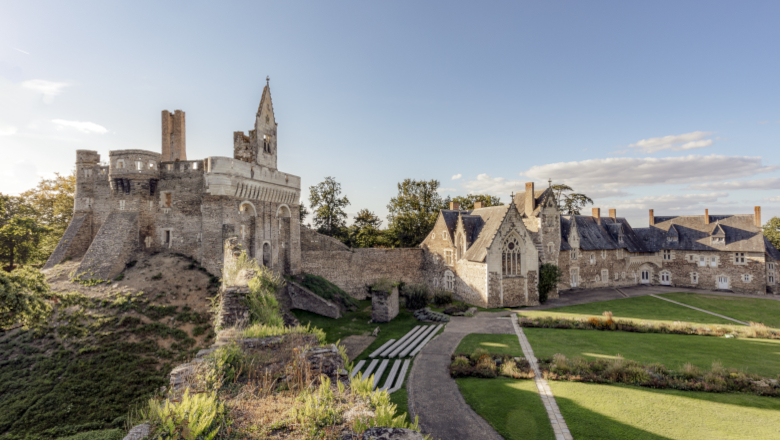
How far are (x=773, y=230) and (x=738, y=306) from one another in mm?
30938

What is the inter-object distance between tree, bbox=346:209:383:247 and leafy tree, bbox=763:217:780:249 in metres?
52.6

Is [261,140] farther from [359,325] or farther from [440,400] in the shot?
[440,400]

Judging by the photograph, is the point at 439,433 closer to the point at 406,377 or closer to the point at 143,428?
the point at 406,377

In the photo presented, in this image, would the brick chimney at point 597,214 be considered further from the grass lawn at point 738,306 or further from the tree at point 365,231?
the tree at point 365,231

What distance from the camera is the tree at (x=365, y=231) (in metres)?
41.8

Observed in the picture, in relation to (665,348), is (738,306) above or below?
below

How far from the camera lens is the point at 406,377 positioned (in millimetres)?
12023

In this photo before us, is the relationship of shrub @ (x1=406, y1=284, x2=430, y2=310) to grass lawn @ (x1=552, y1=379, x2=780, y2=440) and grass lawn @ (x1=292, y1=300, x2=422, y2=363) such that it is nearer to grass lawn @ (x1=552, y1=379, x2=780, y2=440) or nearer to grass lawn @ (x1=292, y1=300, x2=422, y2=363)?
grass lawn @ (x1=292, y1=300, x2=422, y2=363)

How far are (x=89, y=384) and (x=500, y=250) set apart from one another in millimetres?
25044

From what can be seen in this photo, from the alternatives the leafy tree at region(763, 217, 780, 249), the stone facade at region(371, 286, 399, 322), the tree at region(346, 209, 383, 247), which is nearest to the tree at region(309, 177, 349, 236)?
the tree at region(346, 209, 383, 247)

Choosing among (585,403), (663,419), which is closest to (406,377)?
(585,403)

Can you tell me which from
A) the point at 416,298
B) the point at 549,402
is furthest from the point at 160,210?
the point at 549,402

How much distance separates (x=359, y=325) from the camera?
21172 mm

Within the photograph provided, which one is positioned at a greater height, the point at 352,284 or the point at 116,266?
the point at 116,266
